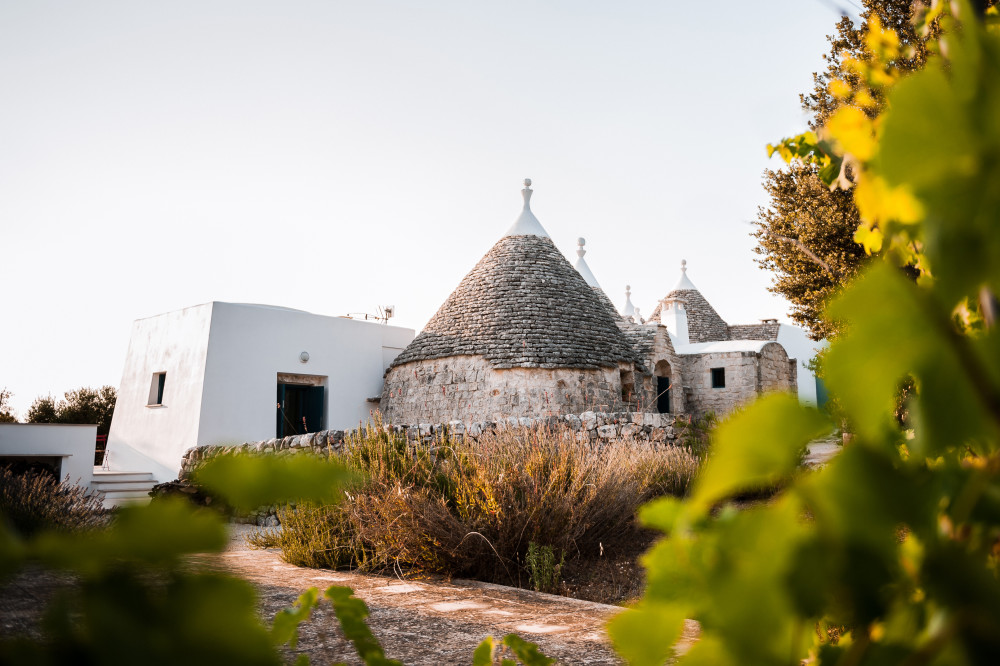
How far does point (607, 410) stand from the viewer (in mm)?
14336

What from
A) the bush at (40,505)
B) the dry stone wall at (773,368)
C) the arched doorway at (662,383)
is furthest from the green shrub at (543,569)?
the dry stone wall at (773,368)

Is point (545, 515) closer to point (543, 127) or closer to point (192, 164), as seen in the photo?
point (543, 127)

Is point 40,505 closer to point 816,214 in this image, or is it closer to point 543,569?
point 543,569

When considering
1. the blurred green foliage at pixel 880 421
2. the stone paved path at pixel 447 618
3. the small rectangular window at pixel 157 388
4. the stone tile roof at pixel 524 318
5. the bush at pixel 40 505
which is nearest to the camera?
the blurred green foliage at pixel 880 421

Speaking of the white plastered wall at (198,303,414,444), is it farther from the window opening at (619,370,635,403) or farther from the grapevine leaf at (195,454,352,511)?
the grapevine leaf at (195,454,352,511)

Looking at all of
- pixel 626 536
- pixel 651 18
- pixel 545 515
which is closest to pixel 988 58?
pixel 545 515

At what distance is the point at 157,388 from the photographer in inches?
645

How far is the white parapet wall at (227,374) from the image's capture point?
1486 centimetres

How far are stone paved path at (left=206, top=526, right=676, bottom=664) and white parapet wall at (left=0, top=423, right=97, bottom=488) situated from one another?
1120 centimetres

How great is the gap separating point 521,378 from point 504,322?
1685 mm

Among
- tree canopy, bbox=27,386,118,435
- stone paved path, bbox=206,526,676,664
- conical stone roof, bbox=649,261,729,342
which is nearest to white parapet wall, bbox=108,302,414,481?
tree canopy, bbox=27,386,118,435

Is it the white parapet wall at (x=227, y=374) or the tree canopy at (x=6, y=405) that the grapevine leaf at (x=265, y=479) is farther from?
the tree canopy at (x=6, y=405)

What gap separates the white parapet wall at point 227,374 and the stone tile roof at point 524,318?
160cm

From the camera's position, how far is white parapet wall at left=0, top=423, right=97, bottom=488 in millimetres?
12719
